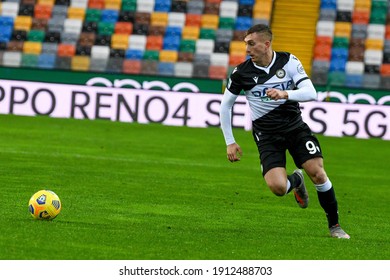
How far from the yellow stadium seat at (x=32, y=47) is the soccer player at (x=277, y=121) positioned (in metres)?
24.5

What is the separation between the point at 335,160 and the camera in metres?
23.5

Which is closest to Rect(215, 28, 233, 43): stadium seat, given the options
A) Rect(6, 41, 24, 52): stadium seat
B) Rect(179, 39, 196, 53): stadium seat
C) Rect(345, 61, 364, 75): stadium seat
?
Rect(179, 39, 196, 53): stadium seat

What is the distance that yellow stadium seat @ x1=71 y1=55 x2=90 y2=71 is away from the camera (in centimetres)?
3559

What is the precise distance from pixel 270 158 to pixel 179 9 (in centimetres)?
2589

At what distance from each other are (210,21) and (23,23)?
6.28 m

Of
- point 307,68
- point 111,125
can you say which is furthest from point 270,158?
point 307,68

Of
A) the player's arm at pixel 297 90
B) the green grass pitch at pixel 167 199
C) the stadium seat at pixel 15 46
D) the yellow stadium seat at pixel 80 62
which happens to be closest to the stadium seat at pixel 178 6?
the yellow stadium seat at pixel 80 62

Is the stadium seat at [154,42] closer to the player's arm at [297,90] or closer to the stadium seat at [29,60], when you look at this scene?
the stadium seat at [29,60]

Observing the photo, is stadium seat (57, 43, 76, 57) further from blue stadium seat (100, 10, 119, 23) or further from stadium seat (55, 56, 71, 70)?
blue stadium seat (100, 10, 119, 23)

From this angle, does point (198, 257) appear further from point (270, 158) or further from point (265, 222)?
point (265, 222)

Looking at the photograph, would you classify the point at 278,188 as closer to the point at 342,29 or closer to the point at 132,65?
the point at 132,65

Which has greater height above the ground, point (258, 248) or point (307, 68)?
point (258, 248)

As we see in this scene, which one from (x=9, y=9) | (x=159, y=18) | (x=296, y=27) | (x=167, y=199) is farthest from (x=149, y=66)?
(x=167, y=199)

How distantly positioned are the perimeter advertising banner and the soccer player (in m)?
16.0
